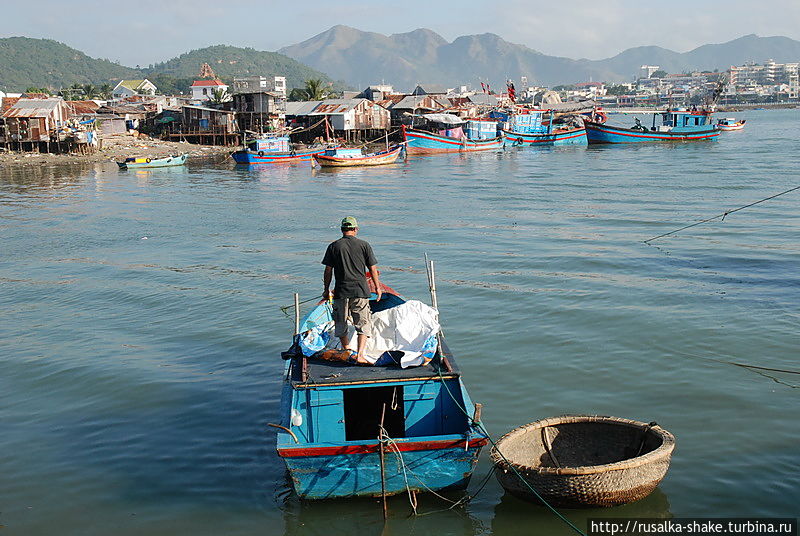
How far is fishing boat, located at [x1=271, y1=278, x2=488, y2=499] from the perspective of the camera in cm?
702

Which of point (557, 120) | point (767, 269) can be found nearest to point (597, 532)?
point (767, 269)

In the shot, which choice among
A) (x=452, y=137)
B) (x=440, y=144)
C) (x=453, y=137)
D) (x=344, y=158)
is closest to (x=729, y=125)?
(x=453, y=137)

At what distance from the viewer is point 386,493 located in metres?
7.25

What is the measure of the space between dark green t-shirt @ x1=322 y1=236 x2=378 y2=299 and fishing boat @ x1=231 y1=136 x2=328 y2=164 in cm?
4232

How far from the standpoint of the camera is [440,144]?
61.1 meters

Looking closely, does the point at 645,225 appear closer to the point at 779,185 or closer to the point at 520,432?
the point at 779,185

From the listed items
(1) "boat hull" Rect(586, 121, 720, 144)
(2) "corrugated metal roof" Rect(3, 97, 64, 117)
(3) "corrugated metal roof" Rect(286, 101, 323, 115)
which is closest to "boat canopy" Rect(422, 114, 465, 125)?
(3) "corrugated metal roof" Rect(286, 101, 323, 115)

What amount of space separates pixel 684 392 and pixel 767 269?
805 centimetres

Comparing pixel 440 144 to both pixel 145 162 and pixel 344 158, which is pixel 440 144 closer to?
pixel 344 158

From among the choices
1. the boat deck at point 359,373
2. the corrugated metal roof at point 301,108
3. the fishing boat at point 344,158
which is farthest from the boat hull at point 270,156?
the boat deck at point 359,373

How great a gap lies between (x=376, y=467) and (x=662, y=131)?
60715 millimetres

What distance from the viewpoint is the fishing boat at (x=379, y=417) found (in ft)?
23.0

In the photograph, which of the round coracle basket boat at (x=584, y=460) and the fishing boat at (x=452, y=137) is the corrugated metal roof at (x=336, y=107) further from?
the round coracle basket boat at (x=584, y=460)

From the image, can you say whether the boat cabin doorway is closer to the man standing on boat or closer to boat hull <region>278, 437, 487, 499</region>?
the man standing on boat
